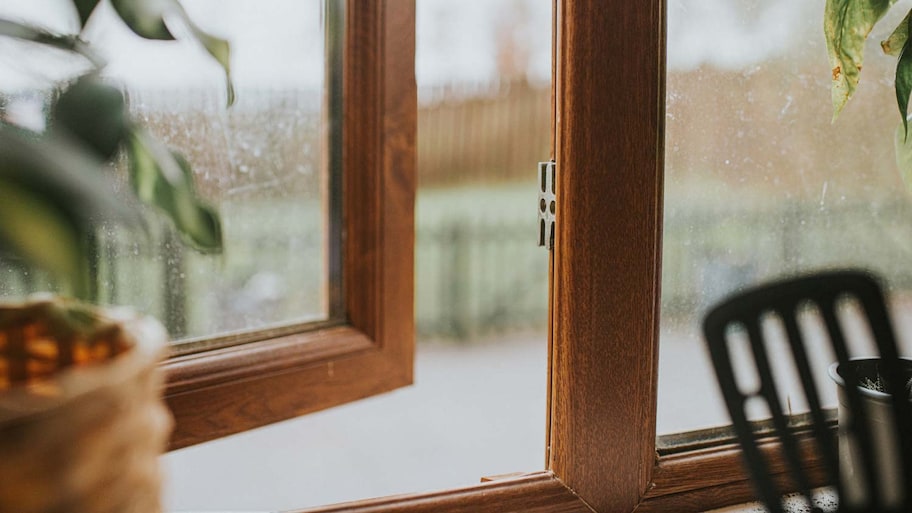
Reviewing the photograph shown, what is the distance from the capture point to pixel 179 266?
69 centimetres

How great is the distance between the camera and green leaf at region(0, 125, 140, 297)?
0.30m

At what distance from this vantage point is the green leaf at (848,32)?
73 centimetres

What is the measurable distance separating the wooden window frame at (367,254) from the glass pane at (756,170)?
28cm

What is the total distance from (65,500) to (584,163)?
1.79 feet

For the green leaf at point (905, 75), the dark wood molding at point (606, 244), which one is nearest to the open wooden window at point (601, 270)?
the dark wood molding at point (606, 244)

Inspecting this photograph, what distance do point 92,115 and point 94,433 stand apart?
0.51 feet

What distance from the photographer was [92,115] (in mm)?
354

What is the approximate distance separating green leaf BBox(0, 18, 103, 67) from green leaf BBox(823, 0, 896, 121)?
69 centimetres

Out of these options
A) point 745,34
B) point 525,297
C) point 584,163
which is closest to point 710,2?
point 745,34

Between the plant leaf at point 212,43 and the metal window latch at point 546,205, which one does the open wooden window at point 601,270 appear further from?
the plant leaf at point 212,43

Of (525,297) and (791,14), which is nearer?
(791,14)

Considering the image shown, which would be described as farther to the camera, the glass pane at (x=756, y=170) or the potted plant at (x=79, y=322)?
the glass pane at (x=756, y=170)

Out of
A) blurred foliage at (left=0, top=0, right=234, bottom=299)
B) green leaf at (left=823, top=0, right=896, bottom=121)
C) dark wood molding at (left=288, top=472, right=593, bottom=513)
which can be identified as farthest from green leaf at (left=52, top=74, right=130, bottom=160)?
green leaf at (left=823, top=0, right=896, bottom=121)

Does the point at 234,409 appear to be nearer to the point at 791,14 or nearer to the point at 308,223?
the point at 308,223
